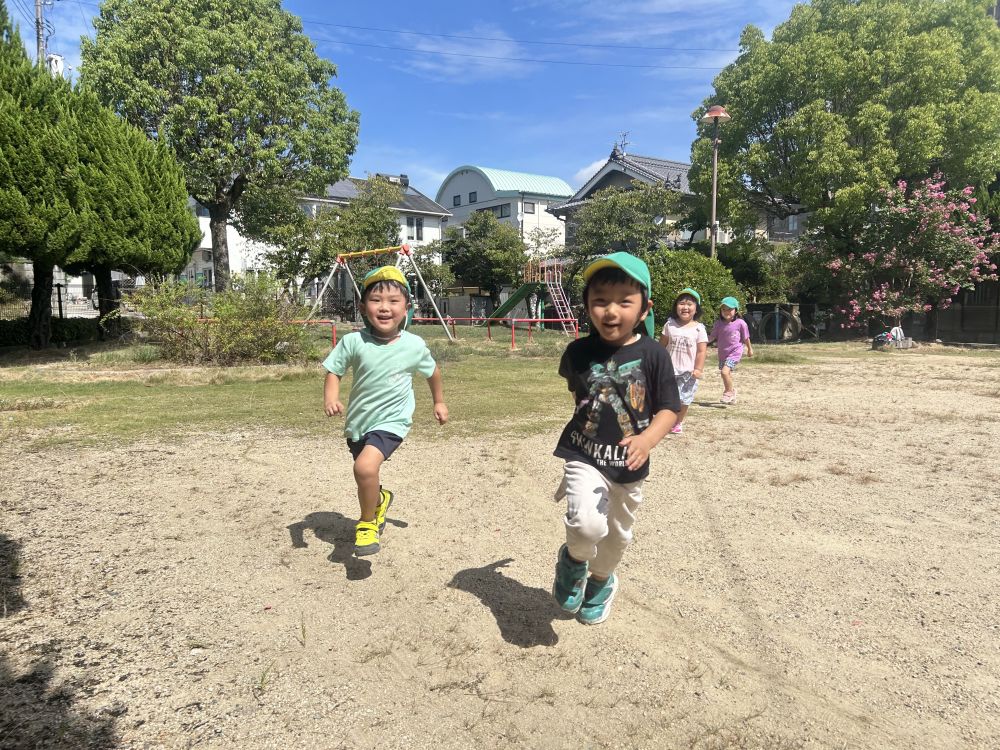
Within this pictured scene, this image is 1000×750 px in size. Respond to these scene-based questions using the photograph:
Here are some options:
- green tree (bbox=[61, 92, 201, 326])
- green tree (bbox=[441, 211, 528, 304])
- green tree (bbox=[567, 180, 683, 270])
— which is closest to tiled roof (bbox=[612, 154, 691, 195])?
green tree (bbox=[567, 180, 683, 270])

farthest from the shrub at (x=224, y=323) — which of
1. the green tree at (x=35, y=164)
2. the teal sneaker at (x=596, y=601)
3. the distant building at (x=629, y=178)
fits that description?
the distant building at (x=629, y=178)

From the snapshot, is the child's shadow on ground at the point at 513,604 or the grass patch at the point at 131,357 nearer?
the child's shadow on ground at the point at 513,604

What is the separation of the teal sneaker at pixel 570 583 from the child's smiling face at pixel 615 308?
948mm

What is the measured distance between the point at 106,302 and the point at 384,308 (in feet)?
53.8

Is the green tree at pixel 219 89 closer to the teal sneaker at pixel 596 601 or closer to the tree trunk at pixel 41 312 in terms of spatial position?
the tree trunk at pixel 41 312

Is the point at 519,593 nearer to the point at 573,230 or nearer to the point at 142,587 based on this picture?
the point at 142,587

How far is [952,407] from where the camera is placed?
8625 millimetres

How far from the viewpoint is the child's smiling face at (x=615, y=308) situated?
8.69 feet

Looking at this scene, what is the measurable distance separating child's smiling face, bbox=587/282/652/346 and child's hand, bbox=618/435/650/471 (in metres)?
0.42

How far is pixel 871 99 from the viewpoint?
813 inches

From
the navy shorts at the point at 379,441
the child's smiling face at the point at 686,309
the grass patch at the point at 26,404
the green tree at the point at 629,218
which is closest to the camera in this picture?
the navy shorts at the point at 379,441

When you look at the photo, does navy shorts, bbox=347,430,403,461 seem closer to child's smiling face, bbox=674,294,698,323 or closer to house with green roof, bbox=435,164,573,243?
child's smiling face, bbox=674,294,698,323

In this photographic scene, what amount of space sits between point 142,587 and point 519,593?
1869mm

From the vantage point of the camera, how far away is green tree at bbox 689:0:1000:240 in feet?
65.0
